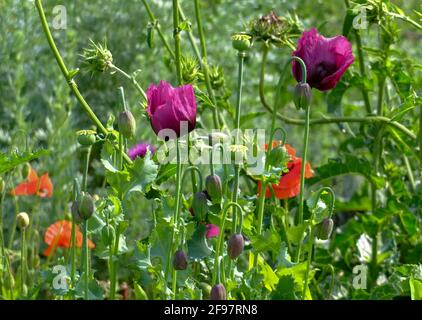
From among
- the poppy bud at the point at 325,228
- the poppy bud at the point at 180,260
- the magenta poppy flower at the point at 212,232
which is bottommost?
the poppy bud at the point at 180,260

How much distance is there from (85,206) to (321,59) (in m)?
0.35

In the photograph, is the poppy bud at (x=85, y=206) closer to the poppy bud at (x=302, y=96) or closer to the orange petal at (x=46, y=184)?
the poppy bud at (x=302, y=96)

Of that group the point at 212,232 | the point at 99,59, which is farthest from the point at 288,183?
the point at 99,59

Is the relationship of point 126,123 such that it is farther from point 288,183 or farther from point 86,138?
point 288,183

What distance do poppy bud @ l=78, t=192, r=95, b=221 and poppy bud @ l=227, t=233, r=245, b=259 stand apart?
0.17m

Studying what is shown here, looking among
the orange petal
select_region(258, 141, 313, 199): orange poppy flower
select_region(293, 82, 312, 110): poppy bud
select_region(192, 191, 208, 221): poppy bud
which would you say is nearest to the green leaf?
select_region(192, 191, 208, 221): poppy bud

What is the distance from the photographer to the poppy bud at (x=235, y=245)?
3.66ft

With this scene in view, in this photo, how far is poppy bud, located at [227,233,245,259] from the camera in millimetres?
1115

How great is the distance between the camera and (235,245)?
3.67ft

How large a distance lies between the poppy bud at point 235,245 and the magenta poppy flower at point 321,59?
252 mm

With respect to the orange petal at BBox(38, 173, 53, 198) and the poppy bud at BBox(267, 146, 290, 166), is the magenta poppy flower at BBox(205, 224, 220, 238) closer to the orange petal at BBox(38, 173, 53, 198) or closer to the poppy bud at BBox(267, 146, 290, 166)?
the poppy bud at BBox(267, 146, 290, 166)

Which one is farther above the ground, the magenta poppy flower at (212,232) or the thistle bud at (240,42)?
the thistle bud at (240,42)

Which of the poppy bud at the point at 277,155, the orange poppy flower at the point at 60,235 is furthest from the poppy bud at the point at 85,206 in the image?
the orange poppy flower at the point at 60,235
